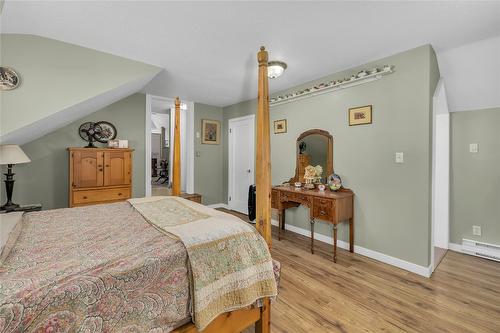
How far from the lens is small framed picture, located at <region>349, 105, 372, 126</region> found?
2.78m

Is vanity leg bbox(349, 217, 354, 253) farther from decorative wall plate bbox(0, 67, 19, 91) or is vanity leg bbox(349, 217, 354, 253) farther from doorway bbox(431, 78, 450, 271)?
decorative wall plate bbox(0, 67, 19, 91)

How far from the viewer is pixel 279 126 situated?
3.92 meters

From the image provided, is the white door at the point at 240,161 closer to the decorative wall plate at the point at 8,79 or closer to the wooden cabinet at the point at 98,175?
the wooden cabinet at the point at 98,175

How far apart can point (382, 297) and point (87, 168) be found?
3.71 metres

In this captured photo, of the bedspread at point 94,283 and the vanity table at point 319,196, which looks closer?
the bedspread at point 94,283

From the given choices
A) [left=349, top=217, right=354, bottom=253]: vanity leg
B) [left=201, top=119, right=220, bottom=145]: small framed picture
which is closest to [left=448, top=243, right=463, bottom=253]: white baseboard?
[left=349, top=217, right=354, bottom=253]: vanity leg

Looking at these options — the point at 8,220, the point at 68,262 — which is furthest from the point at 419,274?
the point at 8,220

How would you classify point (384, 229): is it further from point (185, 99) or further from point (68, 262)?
point (185, 99)

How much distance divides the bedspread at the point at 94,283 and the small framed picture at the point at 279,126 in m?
2.84

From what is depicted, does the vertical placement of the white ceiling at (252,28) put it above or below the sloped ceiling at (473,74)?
above

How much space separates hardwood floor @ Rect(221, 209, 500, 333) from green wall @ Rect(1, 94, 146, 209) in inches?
128

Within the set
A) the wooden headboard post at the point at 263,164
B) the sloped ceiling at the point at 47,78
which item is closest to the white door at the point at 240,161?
the sloped ceiling at the point at 47,78

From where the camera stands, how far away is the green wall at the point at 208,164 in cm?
487

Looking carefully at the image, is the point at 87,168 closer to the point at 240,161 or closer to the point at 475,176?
the point at 240,161
